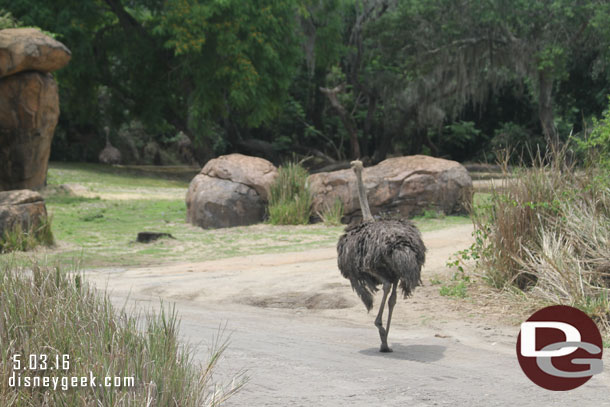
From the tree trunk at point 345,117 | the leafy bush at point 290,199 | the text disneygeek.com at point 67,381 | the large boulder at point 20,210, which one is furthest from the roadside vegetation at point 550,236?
the tree trunk at point 345,117

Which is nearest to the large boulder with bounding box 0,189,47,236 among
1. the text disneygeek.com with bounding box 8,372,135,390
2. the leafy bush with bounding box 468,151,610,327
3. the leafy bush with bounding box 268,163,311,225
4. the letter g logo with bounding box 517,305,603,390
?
the leafy bush with bounding box 268,163,311,225

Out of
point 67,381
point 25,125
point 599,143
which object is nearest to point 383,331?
point 67,381

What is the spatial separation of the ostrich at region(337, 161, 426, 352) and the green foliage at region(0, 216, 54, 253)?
285 inches

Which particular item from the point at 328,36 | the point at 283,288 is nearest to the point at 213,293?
the point at 283,288

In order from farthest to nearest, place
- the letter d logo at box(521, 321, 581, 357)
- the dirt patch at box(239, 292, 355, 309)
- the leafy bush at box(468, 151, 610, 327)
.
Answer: the dirt patch at box(239, 292, 355, 309) < the leafy bush at box(468, 151, 610, 327) < the letter d logo at box(521, 321, 581, 357)

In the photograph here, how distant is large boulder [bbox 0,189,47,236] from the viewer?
509 inches

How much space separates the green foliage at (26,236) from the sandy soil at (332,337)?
Result: 239 cm

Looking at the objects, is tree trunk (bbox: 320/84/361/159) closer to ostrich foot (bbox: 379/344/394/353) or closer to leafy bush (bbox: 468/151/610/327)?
leafy bush (bbox: 468/151/610/327)

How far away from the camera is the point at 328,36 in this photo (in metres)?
31.4

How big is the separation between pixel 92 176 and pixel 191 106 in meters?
4.57

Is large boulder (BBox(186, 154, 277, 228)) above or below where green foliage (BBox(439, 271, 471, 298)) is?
above

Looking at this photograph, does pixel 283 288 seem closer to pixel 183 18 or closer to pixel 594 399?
pixel 594 399

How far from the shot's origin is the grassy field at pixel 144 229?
13023 mm

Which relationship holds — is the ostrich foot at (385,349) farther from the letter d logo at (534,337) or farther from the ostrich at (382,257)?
the letter d logo at (534,337)
